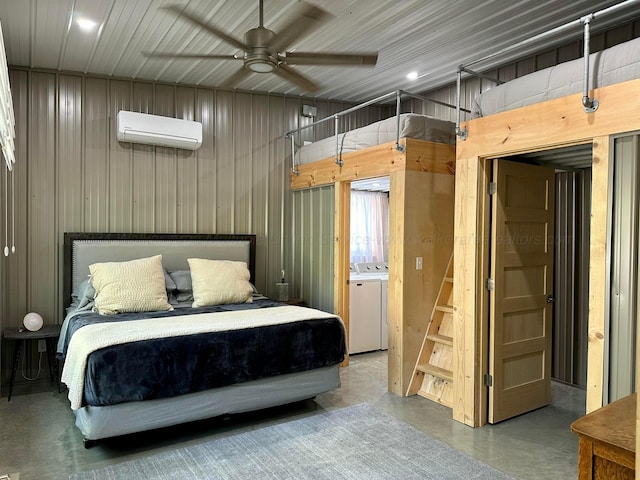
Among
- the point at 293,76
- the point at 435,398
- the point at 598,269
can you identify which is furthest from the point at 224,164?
the point at 598,269

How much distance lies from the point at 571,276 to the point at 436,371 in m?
1.60

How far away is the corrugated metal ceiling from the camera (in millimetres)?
3389

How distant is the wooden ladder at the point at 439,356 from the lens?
3967 mm

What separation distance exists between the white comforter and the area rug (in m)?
0.64

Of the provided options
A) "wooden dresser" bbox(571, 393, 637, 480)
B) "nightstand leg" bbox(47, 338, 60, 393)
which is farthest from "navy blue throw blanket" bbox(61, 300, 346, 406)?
"wooden dresser" bbox(571, 393, 637, 480)

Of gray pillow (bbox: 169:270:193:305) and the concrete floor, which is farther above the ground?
gray pillow (bbox: 169:270:193:305)

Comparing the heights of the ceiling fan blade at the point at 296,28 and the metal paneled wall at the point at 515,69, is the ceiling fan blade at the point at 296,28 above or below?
below

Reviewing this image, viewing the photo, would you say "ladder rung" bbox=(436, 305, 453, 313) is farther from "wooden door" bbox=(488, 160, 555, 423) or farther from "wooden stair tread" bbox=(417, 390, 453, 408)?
"wooden stair tread" bbox=(417, 390, 453, 408)

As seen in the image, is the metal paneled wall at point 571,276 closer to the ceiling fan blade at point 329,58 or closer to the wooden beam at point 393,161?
the wooden beam at point 393,161

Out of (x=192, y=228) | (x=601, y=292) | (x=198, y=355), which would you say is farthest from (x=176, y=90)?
(x=601, y=292)

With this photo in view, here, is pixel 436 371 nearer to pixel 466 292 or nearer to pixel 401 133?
pixel 466 292

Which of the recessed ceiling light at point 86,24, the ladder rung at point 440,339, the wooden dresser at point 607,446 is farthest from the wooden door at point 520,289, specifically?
the recessed ceiling light at point 86,24

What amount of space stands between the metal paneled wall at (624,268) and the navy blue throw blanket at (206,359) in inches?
77.1

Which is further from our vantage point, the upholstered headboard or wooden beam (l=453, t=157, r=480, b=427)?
the upholstered headboard
